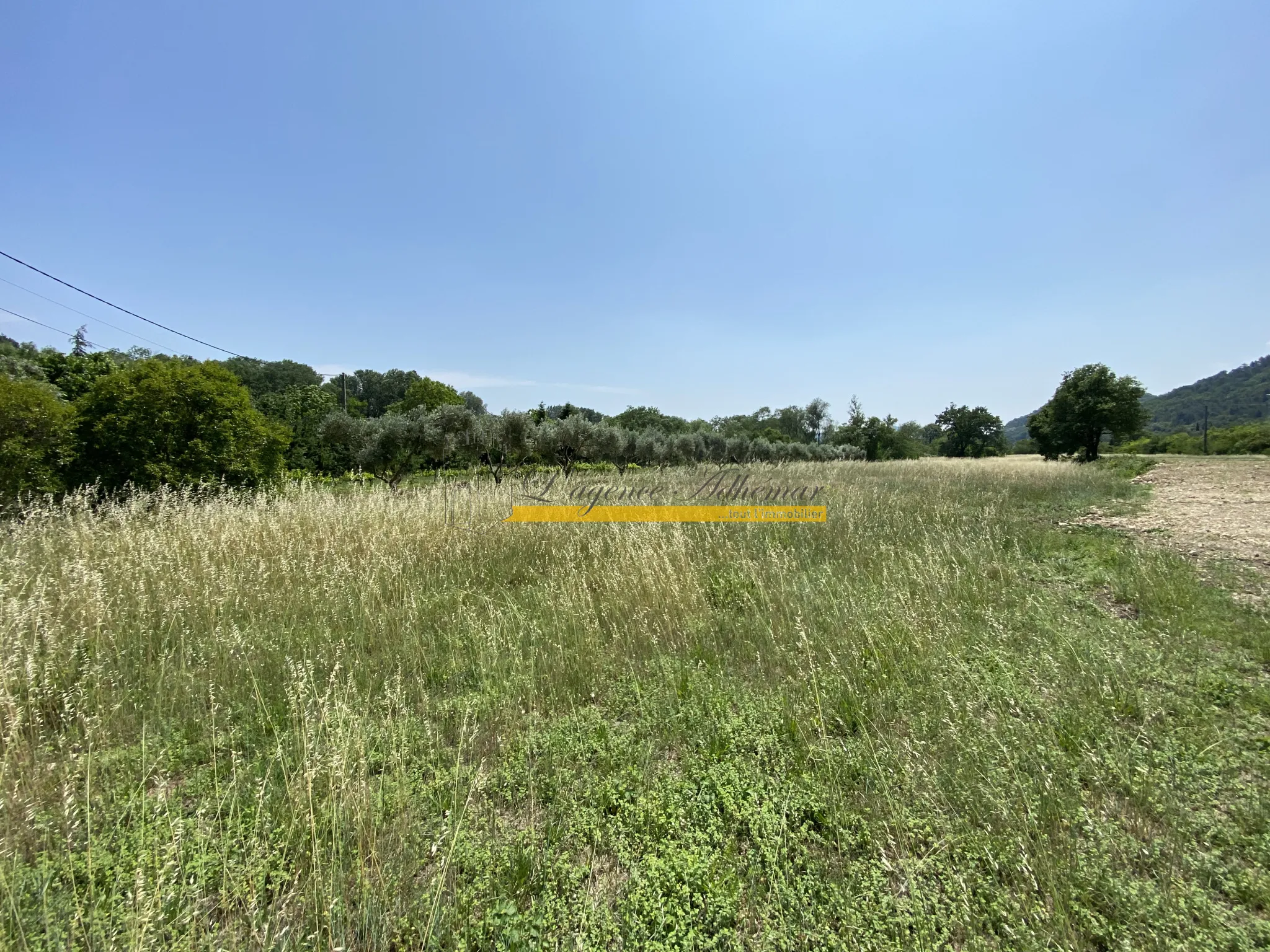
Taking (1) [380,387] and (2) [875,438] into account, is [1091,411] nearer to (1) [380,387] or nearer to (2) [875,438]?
(2) [875,438]

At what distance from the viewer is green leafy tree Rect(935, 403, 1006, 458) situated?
207 feet

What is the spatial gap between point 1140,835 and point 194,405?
11496 millimetres

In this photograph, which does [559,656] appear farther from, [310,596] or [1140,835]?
[1140,835]

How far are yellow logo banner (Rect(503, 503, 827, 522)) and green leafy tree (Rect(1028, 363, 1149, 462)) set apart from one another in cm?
3239

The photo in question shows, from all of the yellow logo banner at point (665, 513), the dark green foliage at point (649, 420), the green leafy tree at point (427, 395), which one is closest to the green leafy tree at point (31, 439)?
the yellow logo banner at point (665, 513)

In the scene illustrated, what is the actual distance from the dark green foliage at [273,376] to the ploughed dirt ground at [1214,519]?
52098 millimetres

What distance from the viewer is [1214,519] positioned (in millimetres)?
7555

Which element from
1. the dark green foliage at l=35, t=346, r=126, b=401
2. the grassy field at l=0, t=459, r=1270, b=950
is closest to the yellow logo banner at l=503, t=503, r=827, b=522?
the grassy field at l=0, t=459, r=1270, b=950

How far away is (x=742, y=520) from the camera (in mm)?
6965

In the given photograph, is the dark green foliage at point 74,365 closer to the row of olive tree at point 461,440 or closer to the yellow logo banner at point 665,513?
the row of olive tree at point 461,440

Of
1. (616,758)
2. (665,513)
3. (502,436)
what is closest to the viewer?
(616,758)

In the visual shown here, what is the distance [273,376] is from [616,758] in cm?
6938

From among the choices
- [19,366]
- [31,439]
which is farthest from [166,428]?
[19,366]

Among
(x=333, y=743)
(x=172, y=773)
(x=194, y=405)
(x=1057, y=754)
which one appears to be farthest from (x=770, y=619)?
(x=194, y=405)
